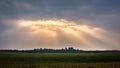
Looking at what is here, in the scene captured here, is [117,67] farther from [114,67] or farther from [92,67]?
[92,67]

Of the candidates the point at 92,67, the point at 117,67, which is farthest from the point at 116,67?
the point at 92,67

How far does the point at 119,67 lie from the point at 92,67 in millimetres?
5888

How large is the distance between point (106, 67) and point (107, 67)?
0.71 ft

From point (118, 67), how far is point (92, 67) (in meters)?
5.81

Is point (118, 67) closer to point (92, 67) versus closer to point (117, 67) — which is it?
point (117, 67)

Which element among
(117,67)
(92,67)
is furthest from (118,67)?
(92,67)

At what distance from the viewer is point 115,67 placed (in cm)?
6356

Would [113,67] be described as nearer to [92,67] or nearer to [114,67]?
[114,67]

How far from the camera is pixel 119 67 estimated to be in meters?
63.8

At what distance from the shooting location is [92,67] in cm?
6588

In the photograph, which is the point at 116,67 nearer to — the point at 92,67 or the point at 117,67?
the point at 117,67

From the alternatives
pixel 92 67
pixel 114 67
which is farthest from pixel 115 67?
pixel 92 67

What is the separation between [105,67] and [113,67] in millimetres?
1866

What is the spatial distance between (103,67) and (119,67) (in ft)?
11.1
